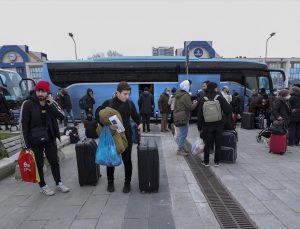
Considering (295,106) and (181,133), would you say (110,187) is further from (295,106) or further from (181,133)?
(295,106)

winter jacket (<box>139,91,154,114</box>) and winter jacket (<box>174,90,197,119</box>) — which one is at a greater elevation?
winter jacket (<box>174,90,197,119</box>)

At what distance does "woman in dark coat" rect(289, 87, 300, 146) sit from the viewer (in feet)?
23.8

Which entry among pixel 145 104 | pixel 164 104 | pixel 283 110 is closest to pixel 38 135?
pixel 145 104

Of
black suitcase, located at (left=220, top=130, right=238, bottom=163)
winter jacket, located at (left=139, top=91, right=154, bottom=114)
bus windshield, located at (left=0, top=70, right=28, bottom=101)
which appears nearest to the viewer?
black suitcase, located at (left=220, top=130, right=238, bottom=163)

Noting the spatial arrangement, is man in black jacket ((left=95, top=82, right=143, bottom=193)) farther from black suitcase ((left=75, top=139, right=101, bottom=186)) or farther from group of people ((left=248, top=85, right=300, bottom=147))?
group of people ((left=248, top=85, right=300, bottom=147))

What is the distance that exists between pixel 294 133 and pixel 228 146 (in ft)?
11.1

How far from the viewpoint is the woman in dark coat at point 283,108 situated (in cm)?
700

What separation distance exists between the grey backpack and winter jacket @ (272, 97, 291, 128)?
3.07 metres

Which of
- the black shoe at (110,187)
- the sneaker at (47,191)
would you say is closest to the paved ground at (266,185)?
the black shoe at (110,187)

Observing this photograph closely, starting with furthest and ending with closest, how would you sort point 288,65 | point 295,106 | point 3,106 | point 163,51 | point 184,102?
point 163,51 < point 288,65 < point 3,106 < point 295,106 < point 184,102

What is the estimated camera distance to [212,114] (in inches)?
197

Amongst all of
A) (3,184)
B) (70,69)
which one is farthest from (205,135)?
(70,69)

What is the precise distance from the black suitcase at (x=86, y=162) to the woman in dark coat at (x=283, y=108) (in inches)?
222

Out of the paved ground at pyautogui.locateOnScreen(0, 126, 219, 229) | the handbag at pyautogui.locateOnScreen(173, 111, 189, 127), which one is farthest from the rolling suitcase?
the paved ground at pyautogui.locateOnScreen(0, 126, 219, 229)
